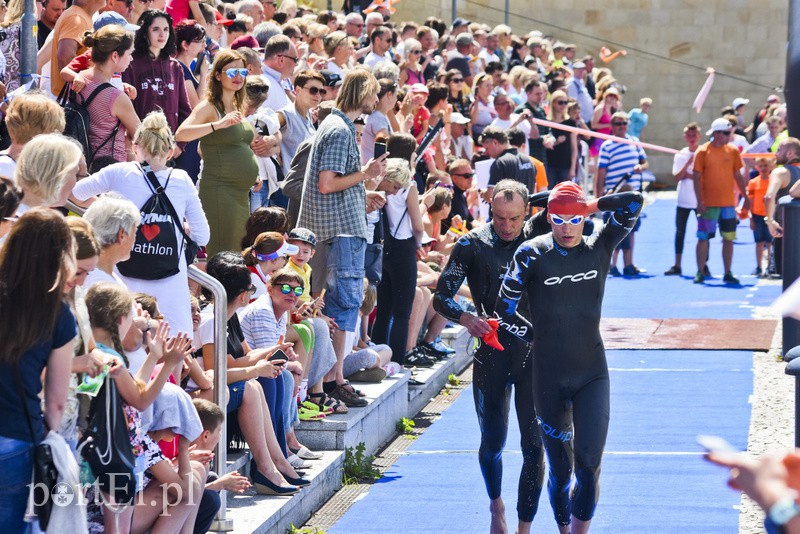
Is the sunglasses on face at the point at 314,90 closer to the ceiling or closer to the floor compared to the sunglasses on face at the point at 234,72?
closer to the floor

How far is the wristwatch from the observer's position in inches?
112

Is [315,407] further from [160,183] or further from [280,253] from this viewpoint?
[160,183]

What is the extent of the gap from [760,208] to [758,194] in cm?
31

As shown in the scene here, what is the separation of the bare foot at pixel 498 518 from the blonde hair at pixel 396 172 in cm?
346

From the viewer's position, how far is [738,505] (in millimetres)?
8016

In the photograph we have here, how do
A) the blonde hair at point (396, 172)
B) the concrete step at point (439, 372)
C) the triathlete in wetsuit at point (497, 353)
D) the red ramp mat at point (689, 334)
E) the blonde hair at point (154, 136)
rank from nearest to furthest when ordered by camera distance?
the blonde hair at point (154, 136) → the triathlete in wetsuit at point (497, 353) → the blonde hair at point (396, 172) → the concrete step at point (439, 372) → the red ramp mat at point (689, 334)

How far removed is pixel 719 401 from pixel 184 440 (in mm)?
6166

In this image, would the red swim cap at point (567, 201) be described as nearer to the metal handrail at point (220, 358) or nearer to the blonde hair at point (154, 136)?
the metal handrail at point (220, 358)

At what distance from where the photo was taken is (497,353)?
751cm

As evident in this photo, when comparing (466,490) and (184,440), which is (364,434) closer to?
(466,490)

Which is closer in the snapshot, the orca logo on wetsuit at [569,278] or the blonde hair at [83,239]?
the blonde hair at [83,239]

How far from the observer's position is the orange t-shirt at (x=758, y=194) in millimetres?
17828

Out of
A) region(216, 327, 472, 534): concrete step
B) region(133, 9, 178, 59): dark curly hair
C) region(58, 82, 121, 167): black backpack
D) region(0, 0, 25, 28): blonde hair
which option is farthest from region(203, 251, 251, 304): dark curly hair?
region(0, 0, 25, 28): blonde hair

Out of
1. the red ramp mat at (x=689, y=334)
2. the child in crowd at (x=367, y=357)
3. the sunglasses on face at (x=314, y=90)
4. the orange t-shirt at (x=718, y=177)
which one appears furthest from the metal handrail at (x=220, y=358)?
the orange t-shirt at (x=718, y=177)
